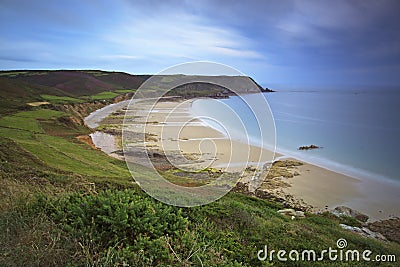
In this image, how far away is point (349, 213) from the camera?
12.0 metres

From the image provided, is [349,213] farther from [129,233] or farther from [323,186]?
[129,233]

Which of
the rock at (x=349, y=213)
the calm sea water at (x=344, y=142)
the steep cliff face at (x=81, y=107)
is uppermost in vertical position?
the steep cliff face at (x=81, y=107)

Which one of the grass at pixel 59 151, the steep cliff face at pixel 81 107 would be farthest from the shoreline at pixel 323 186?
the steep cliff face at pixel 81 107

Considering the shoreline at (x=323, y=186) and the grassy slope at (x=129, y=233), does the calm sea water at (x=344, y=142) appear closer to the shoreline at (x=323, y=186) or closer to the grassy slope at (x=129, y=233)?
the shoreline at (x=323, y=186)

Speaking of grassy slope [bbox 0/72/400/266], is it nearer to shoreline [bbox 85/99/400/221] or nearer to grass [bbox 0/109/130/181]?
grass [bbox 0/109/130/181]

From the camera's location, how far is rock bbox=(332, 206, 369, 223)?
38.7ft

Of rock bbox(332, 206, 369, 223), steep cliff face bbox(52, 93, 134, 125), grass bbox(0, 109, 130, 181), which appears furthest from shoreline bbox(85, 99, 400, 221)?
steep cliff face bbox(52, 93, 134, 125)

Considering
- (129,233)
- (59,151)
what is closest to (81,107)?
(59,151)

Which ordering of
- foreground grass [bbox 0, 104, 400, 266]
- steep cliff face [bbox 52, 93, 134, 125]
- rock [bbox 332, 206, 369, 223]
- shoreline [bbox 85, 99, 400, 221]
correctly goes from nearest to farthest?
1. foreground grass [bbox 0, 104, 400, 266]
2. rock [bbox 332, 206, 369, 223]
3. shoreline [bbox 85, 99, 400, 221]
4. steep cliff face [bbox 52, 93, 134, 125]

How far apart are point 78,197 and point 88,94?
65187 mm

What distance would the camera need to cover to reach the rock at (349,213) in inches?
464

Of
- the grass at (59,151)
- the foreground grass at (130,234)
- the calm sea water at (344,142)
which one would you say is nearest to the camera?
the foreground grass at (130,234)

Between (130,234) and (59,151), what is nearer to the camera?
(130,234)

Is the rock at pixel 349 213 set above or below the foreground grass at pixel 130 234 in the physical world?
below
